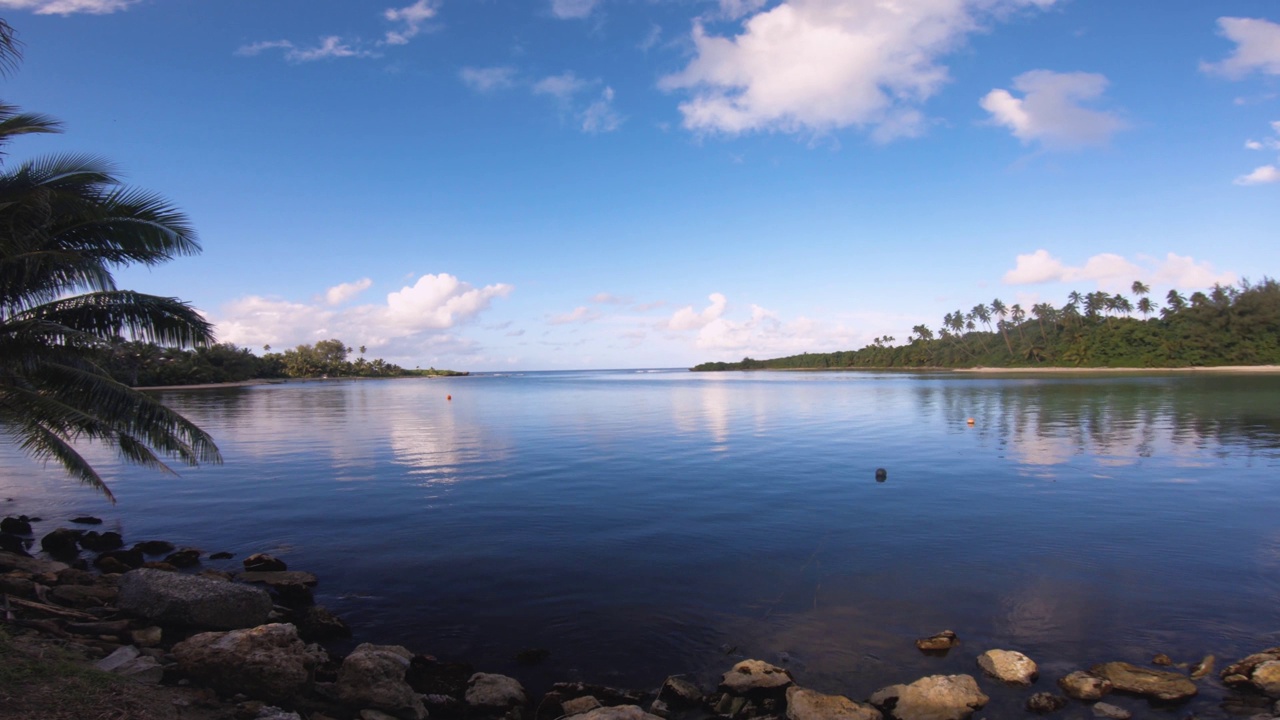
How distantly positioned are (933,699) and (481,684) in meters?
5.50

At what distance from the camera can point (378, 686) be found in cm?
791

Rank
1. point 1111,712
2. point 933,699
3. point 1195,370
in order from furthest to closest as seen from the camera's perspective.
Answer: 1. point 1195,370
2. point 933,699
3. point 1111,712

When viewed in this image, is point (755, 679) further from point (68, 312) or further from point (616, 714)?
point (68, 312)

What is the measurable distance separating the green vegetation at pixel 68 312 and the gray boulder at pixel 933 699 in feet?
38.4

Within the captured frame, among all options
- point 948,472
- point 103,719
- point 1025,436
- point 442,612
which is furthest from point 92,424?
point 1025,436

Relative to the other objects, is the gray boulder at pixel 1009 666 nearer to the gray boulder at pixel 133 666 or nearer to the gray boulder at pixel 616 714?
the gray boulder at pixel 616 714

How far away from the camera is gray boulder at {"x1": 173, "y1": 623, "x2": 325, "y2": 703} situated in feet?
25.4

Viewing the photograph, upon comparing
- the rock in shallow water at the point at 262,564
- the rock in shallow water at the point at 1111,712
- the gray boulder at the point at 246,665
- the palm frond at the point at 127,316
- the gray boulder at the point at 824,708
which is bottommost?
the rock in shallow water at the point at 1111,712

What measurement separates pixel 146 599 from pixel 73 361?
593 centimetres

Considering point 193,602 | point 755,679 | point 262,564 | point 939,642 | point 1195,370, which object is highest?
point 193,602

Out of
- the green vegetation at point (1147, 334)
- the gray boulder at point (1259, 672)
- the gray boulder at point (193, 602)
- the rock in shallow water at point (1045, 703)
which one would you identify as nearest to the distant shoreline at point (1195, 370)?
the green vegetation at point (1147, 334)

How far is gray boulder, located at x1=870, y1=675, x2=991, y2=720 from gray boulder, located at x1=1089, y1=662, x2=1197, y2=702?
1.85 meters

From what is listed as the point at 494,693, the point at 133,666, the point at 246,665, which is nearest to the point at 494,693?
the point at 494,693

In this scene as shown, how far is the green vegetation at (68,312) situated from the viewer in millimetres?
11234
